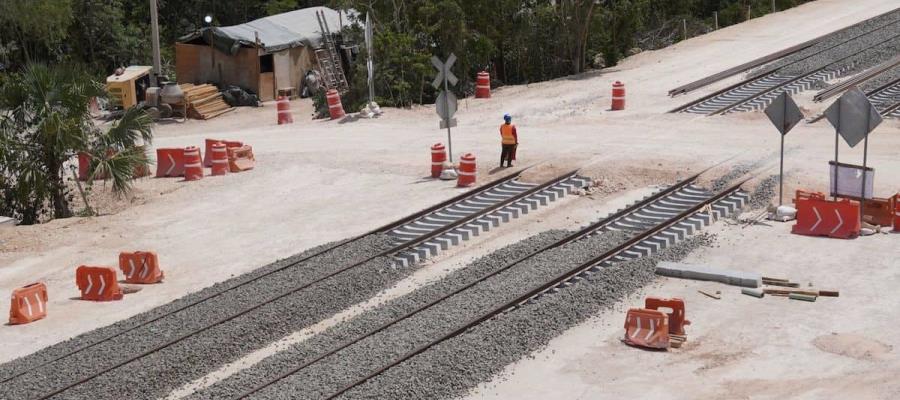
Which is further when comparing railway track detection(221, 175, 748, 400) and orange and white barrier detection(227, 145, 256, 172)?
orange and white barrier detection(227, 145, 256, 172)

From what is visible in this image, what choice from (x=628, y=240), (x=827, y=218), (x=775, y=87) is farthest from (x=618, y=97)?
(x=628, y=240)

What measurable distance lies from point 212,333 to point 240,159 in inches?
508

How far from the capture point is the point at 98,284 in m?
20.0

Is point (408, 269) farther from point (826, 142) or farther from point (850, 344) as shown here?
point (826, 142)

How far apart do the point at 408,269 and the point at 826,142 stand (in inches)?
495

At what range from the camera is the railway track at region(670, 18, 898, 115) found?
3338 cm

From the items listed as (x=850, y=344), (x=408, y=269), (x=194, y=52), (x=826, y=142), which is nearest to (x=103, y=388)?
(x=408, y=269)

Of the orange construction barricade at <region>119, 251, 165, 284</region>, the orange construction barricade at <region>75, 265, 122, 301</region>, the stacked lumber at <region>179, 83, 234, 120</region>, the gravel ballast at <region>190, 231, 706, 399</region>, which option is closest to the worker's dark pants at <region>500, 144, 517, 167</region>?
the gravel ballast at <region>190, 231, 706, 399</region>

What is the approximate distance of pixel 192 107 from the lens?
40.3m

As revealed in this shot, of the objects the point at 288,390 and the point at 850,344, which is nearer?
the point at 288,390

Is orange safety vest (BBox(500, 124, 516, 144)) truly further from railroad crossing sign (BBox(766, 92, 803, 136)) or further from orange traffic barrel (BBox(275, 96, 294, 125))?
orange traffic barrel (BBox(275, 96, 294, 125))

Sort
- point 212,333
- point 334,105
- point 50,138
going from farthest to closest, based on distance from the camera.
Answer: point 334,105
point 50,138
point 212,333

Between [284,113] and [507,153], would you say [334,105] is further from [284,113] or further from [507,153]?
[507,153]

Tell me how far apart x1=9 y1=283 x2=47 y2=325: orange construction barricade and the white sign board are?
13.6m
